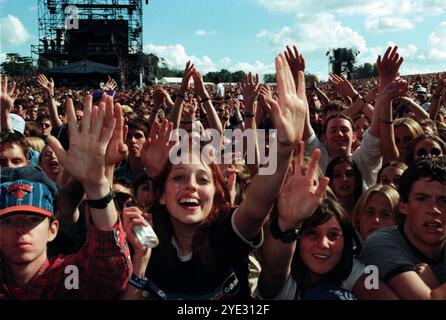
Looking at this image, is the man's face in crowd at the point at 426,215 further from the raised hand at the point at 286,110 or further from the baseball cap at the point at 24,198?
the baseball cap at the point at 24,198

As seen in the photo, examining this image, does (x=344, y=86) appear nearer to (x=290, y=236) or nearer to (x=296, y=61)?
(x=296, y=61)

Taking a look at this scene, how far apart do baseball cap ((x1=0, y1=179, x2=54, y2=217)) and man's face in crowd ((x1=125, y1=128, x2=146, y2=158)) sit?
2.46 m

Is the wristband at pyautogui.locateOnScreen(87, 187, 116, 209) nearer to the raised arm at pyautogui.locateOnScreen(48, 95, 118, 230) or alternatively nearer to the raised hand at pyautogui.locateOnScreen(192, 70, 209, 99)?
the raised arm at pyautogui.locateOnScreen(48, 95, 118, 230)

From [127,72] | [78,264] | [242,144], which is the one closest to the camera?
[78,264]

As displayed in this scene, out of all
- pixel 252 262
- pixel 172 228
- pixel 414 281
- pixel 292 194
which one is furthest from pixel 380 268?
pixel 172 228


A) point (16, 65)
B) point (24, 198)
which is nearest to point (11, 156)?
point (24, 198)

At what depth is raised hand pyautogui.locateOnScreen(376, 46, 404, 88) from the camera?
4387mm

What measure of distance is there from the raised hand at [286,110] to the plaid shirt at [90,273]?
85 cm

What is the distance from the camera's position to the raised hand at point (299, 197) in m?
2.17

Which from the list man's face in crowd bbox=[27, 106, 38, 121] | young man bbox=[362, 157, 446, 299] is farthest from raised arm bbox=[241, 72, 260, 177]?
man's face in crowd bbox=[27, 106, 38, 121]

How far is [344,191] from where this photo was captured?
3811mm

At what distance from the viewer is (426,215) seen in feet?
8.02

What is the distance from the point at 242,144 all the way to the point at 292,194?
257 centimetres

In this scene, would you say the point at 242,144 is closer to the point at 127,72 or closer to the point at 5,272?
the point at 5,272
